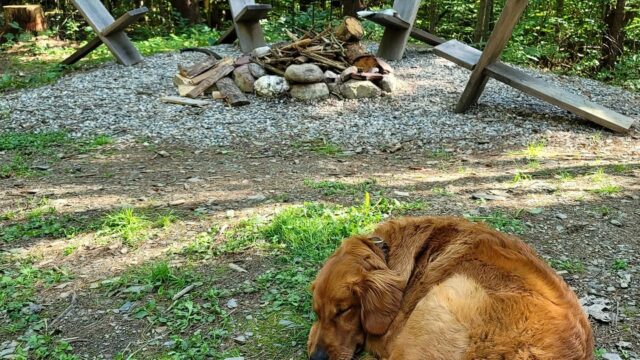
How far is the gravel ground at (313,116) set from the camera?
318 inches

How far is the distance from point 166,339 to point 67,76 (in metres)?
9.40

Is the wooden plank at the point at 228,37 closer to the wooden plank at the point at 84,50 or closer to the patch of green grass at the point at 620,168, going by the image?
the wooden plank at the point at 84,50

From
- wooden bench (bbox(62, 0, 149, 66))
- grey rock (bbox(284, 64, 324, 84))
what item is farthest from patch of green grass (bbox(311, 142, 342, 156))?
wooden bench (bbox(62, 0, 149, 66))

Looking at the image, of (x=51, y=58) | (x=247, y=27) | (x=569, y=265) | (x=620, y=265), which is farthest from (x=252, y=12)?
(x=620, y=265)

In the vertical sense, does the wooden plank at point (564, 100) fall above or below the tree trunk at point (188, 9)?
above

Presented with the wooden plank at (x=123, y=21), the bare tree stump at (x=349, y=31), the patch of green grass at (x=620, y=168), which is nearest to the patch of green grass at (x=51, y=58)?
the wooden plank at (x=123, y=21)

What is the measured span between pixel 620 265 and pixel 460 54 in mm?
5513

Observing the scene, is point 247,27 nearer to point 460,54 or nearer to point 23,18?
point 460,54

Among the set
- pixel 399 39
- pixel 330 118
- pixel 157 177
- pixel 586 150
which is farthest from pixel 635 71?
pixel 157 177

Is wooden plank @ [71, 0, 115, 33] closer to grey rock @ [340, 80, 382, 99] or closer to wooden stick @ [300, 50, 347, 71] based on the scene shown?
wooden stick @ [300, 50, 347, 71]

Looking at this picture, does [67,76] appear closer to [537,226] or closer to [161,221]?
[161,221]

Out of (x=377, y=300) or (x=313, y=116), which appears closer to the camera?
(x=377, y=300)

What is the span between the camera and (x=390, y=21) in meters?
11.1

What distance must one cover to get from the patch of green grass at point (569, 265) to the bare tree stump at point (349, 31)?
7.36 metres
